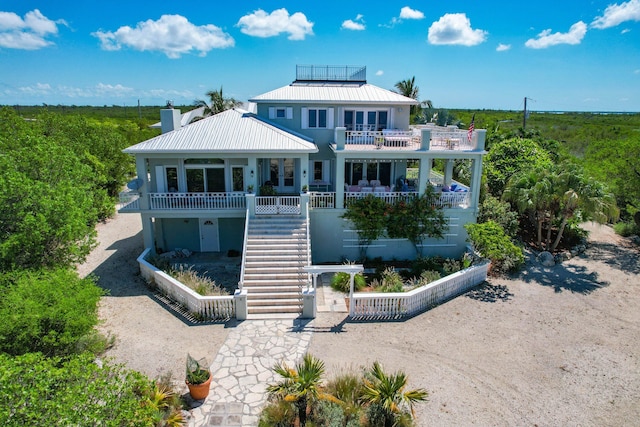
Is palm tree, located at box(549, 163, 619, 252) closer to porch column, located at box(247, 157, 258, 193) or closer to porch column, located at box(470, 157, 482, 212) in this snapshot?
porch column, located at box(470, 157, 482, 212)

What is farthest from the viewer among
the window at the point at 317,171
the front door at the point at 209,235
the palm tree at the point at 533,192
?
the window at the point at 317,171

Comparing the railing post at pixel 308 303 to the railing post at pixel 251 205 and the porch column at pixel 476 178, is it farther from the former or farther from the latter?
the porch column at pixel 476 178

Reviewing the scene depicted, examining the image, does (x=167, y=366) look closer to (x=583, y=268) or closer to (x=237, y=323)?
(x=237, y=323)

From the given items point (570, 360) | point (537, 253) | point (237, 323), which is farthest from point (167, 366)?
point (537, 253)

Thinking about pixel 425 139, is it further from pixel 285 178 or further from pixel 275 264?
→ pixel 275 264

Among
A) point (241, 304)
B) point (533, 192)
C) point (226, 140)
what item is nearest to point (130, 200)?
point (226, 140)

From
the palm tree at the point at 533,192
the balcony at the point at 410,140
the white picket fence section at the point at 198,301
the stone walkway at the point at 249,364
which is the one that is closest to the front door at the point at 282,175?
the balcony at the point at 410,140

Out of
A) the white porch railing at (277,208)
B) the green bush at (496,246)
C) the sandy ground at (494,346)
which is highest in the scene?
the white porch railing at (277,208)

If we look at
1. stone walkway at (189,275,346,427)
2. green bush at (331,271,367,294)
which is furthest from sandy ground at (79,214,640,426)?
green bush at (331,271,367,294)
